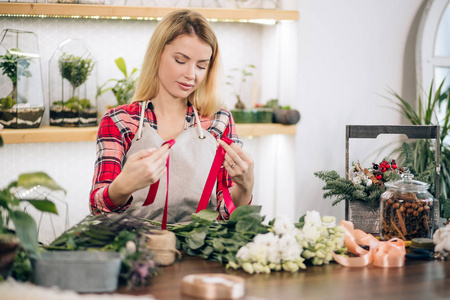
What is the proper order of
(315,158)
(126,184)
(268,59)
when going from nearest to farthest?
(126,184)
(315,158)
(268,59)

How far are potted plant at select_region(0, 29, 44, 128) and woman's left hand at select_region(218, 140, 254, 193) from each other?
150 centimetres

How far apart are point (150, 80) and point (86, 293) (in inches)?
42.2

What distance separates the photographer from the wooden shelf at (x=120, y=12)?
2814 millimetres

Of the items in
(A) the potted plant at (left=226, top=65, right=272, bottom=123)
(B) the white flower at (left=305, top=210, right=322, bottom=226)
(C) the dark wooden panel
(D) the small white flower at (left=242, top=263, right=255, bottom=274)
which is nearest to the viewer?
(D) the small white flower at (left=242, top=263, right=255, bottom=274)

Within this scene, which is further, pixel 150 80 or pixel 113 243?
pixel 150 80

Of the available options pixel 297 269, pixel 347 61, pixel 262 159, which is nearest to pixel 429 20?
pixel 347 61

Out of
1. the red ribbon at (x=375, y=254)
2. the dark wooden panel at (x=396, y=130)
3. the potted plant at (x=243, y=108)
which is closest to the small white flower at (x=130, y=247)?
the red ribbon at (x=375, y=254)

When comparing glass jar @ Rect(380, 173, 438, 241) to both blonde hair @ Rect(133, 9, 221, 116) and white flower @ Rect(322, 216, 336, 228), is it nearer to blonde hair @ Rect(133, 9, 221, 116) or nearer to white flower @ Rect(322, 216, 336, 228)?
white flower @ Rect(322, 216, 336, 228)

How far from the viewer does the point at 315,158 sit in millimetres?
3232

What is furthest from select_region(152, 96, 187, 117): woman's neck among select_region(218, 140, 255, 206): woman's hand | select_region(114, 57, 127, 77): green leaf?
select_region(114, 57, 127, 77): green leaf

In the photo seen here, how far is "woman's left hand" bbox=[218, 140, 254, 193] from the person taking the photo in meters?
1.72

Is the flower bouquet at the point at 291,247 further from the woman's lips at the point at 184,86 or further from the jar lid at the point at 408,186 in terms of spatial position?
the woman's lips at the point at 184,86

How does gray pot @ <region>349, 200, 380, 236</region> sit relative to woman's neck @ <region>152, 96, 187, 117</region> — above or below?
below

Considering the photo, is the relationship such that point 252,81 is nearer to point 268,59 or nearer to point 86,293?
point 268,59
